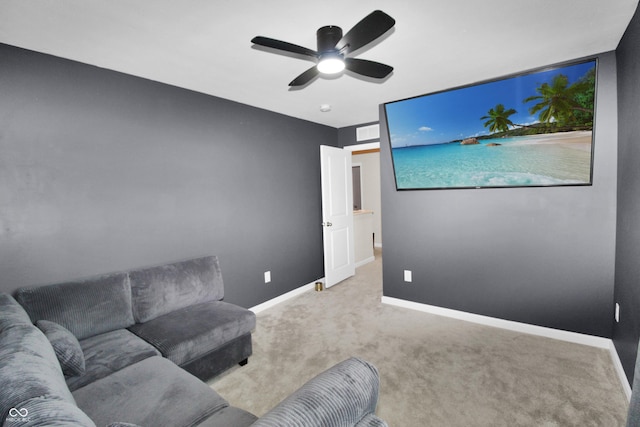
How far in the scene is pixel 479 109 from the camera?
2949 millimetres

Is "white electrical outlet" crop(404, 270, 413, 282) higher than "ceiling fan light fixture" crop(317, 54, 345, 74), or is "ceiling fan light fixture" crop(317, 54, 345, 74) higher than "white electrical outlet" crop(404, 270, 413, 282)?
"ceiling fan light fixture" crop(317, 54, 345, 74)

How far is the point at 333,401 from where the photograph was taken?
90cm

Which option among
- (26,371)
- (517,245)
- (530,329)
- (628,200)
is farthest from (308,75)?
(530,329)

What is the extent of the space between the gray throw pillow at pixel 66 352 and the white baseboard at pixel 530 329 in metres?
3.04

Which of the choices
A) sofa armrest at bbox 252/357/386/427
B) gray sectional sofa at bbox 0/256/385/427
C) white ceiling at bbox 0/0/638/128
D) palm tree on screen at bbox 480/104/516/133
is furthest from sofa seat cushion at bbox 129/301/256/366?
palm tree on screen at bbox 480/104/516/133

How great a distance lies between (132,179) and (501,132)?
11.0ft

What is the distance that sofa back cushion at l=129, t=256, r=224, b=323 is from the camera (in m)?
2.40

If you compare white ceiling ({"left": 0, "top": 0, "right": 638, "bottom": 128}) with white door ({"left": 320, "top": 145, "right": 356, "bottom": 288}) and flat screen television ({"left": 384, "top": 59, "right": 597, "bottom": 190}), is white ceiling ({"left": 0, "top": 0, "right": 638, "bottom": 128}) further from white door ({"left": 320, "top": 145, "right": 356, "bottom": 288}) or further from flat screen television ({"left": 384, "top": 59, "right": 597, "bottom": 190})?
white door ({"left": 320, "top": 145, "right": 356, "bottom": 288})

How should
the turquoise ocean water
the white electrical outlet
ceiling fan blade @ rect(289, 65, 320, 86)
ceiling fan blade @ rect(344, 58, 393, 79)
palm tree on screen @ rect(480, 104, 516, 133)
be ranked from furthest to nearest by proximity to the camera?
the white electrical outlet
palm tree on screen @ rect(480, 104, 516, 133)
the turquoise ocean water
ceiling fan blade @ rect(289, 65, 320, 86)
ceiling fan blade @ rect(344, 58, 393, 79)

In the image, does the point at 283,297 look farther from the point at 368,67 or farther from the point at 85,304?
the point at 368,67

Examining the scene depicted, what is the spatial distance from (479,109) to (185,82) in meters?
2.78

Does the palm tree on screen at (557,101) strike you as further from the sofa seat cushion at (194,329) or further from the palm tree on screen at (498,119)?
the sofa seat cushion at (194,329)

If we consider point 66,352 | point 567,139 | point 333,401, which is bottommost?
point 66,352

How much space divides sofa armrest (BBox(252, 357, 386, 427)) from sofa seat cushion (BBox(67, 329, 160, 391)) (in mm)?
1417
